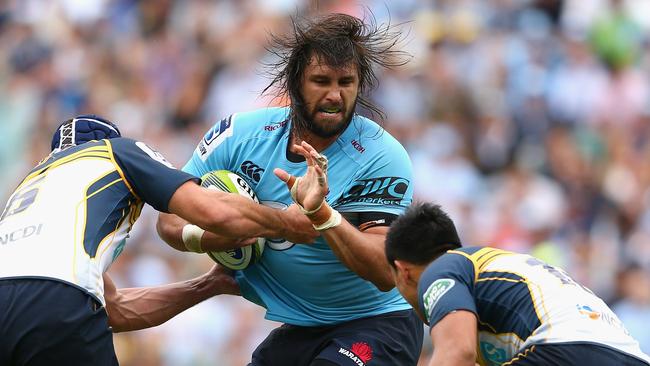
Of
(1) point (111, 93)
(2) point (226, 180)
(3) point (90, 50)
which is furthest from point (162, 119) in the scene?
(2) point (226, 180)

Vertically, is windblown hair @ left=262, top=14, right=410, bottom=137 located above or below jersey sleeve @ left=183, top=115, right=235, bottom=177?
above

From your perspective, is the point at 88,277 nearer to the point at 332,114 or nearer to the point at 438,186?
the point at 332,114

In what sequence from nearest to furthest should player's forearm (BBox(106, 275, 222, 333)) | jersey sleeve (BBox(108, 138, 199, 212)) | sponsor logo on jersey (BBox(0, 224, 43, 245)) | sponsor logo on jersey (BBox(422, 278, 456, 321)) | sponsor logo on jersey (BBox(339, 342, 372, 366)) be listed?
1. sponsor logo on jersey (BBox(422, 278, 456, 321))
2. sponsor logo on jersey (BBox(0, 224, 43, 245))
3. jersey sleeve (BBox(108, 138, 199, 212))
4. sponsor logo on jersey (BBox(339, 342, 372, 366))
5. player's forearm (BBox(106, 275, 222, 333))

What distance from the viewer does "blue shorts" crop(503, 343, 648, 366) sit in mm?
5770

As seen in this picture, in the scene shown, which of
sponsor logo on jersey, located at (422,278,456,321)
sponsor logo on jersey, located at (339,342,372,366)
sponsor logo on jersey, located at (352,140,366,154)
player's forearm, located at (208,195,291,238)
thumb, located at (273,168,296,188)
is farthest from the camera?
sponsor logo on jersey, located at (352,140,366,154)

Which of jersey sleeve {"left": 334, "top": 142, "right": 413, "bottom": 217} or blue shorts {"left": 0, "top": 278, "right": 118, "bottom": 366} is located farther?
jersey sleeve {"left": 334, "top": 142, "right": 413, "bottom": 217}

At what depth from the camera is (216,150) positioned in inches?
303

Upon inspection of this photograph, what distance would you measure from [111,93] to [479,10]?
489cm

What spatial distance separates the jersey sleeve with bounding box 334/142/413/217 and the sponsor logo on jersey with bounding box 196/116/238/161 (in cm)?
81

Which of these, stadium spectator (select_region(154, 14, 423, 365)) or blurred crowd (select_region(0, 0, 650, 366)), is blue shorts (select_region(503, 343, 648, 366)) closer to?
stadium spectator (select_region(154, 14, 423, 365))

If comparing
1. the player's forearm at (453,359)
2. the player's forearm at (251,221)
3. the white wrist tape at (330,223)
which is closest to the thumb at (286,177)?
the player's forearm at (251,221)

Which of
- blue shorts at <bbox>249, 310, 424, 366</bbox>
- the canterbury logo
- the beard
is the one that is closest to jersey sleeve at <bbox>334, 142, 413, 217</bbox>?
the beard

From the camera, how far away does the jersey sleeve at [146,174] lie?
6516 mm

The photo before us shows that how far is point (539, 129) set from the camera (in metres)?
14.8
